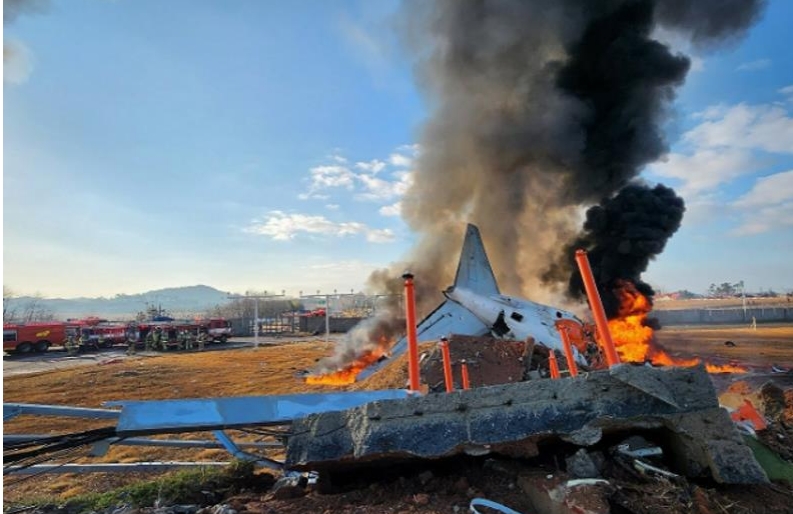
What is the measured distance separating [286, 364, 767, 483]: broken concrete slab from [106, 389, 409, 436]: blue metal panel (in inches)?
20.7

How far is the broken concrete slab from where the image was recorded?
3100 millimetres

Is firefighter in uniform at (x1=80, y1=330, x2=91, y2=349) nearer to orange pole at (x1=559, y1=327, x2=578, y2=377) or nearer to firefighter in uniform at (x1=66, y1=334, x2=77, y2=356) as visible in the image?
firefighter in uniform at (x1=66, y1=334, x2=77, y2=356)

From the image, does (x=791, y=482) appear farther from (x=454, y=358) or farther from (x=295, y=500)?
(x=454, y=358)

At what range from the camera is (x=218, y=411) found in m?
3.77

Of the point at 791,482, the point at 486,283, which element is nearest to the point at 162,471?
the point at 791,482

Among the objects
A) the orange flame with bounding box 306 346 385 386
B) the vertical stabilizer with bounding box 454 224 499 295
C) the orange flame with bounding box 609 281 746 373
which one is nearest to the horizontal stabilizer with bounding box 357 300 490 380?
the orange flame with bounding box 306 346 385 386

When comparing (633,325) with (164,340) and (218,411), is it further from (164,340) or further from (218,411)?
(164,340)

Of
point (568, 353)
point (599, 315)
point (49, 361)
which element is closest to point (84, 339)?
point (49, 361)

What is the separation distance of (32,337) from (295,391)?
29.5 metres

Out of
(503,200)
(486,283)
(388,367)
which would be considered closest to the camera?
(388,367)

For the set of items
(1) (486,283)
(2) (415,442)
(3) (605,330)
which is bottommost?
(2) (415,442)

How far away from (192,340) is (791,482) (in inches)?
1426

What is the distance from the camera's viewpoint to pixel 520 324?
44.0 ft

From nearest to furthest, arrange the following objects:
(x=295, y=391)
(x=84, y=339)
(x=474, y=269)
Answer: (x=295, y=391), (x=474, y=269), (x=84, y=339)
